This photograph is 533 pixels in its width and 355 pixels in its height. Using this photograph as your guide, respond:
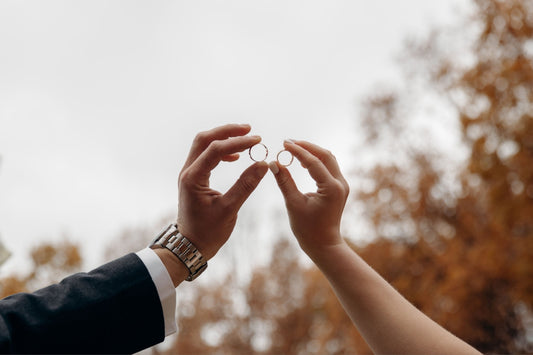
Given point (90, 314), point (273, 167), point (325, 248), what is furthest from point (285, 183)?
point (90, 314)

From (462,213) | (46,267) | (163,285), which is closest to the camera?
(163,285)

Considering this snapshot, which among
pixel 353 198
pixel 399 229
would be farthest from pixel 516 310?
pixel 353 198

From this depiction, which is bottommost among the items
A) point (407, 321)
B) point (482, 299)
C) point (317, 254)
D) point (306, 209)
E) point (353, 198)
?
point (482, 299)

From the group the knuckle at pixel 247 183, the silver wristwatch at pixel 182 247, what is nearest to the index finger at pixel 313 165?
the knuckle at pixel 247 183

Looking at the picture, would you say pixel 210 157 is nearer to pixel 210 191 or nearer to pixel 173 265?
pixel 210 191

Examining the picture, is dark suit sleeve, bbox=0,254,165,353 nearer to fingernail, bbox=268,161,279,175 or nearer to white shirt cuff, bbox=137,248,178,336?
white shirt cuff, bbox=137,248,178,336

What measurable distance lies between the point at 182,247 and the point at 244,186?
0.22 metres

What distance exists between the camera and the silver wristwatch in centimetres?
116

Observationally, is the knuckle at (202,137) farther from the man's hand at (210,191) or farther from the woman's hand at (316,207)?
the woman's hand at (316,207)

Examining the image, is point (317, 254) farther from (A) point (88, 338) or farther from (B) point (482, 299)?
(B) point (482, 299)

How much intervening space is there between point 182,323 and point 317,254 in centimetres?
2154

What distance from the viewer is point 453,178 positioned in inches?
547

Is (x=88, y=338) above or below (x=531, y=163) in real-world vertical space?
above

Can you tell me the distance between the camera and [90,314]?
94 cm
